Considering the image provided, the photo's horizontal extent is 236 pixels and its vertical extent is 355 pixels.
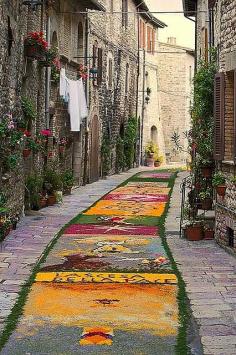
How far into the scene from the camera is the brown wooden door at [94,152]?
2652cm

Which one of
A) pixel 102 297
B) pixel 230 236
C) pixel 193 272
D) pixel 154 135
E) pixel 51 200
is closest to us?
pixel 102 297

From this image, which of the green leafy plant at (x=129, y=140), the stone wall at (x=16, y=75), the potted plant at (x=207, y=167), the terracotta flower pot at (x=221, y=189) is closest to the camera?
the terracotta flower pot at (x=221, y=189)

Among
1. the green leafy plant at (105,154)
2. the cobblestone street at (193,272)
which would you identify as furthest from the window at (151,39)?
the cobblestone street at (193,272)

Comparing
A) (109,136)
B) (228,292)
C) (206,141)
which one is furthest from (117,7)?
(228,292)

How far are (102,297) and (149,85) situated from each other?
35.3 metres

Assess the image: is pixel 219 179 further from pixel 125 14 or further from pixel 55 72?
pixel 125 14

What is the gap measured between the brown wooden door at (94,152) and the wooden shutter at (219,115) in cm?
1434

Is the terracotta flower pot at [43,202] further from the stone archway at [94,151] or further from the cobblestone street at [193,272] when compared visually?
the stone archway at [94,151]

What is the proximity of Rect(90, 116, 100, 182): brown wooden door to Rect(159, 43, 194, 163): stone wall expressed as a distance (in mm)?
18667

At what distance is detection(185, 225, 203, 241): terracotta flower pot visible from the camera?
41.4ft

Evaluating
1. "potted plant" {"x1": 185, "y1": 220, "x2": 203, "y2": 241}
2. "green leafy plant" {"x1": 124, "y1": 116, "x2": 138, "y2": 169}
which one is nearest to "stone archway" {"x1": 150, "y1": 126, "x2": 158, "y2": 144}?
"green leafy plant" {"x1": 124, "y1": 116, "x2": 138, "y2": 169}

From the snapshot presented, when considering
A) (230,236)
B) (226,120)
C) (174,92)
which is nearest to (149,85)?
(174,92)

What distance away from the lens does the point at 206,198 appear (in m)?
13.3

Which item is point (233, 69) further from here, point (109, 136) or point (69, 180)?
point (109, 136)
